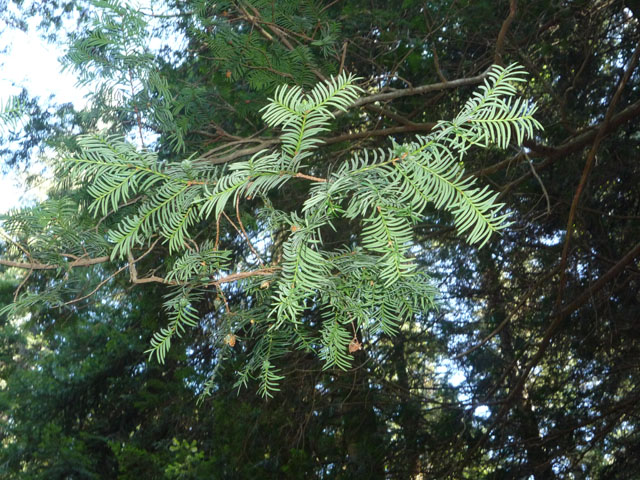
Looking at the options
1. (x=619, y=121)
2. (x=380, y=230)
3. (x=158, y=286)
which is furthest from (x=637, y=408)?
(x=380, y=230)

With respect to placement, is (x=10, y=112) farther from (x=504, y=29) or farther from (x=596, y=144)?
(x=596, y=144)

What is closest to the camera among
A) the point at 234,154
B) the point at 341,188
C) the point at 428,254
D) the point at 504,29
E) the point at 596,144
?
the point at 341,188

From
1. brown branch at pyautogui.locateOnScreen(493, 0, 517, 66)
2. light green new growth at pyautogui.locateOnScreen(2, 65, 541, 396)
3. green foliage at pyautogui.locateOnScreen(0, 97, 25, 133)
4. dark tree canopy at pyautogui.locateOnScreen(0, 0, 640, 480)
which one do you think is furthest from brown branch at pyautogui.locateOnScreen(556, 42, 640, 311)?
green foliage at pyautogui.locateOnScreen(0, 97, 25, 133)

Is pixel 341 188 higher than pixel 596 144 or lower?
lower

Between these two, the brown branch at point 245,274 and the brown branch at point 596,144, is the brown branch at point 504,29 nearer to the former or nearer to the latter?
the brown branch at point 596,144

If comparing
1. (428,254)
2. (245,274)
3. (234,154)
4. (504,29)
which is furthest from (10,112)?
(428,254)

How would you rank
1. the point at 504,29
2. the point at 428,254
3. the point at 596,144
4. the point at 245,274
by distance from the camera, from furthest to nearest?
the point at 428,254, the point at 596,144, the point at 504,29, the point at 245,274

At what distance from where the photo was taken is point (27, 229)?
1559 millimetres

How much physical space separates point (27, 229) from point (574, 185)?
3426mm

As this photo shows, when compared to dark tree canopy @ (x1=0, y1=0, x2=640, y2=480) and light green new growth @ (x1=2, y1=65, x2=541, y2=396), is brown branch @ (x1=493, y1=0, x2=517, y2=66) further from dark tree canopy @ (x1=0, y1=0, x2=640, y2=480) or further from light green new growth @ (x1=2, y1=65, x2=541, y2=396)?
light green new growth @ (x1=2, y1=65, x2=541, y2=396)

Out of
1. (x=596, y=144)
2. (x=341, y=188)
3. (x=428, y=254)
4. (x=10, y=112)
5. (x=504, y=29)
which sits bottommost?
(x=341, y=188)

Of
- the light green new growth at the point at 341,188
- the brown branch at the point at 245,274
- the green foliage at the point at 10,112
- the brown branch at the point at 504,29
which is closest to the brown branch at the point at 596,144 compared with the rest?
the brown branch at the point at 504,29

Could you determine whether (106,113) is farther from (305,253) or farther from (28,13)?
(28,13)

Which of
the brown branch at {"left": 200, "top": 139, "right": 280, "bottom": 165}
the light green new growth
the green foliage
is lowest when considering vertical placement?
the light green new growth
